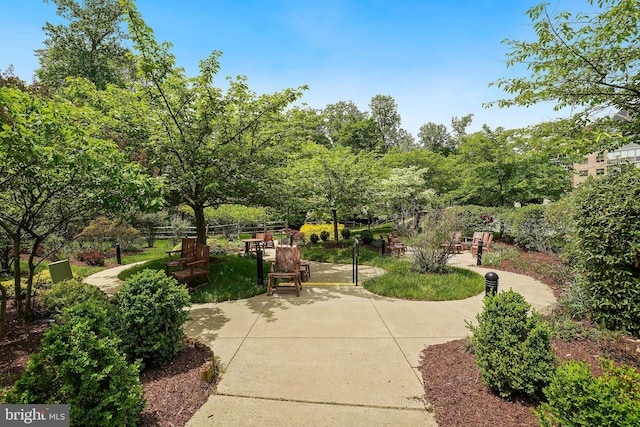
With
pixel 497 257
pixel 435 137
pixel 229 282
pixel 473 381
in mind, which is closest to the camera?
pixel 473 381

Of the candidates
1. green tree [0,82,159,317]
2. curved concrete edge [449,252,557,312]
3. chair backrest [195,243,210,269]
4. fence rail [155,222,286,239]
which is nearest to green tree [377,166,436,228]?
fence rail [155,222,286,239]

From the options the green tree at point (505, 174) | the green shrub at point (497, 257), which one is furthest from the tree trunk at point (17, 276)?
the green tree at point (505, 174)

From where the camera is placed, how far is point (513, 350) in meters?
2.66

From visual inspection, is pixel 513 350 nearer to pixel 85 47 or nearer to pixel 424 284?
pixel 424 284

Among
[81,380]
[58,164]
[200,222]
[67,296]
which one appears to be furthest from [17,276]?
[200,222]

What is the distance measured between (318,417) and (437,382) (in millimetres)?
1311

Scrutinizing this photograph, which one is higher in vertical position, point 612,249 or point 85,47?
point 85,47

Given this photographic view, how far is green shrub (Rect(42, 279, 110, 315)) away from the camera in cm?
414

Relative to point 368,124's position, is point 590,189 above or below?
below

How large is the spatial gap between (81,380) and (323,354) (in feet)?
8.19

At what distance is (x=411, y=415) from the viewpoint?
8.52 ft

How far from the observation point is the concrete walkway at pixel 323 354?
264cm

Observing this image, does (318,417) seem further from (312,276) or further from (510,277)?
(510,277)

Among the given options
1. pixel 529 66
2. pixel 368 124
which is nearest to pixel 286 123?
pixel 529 66
